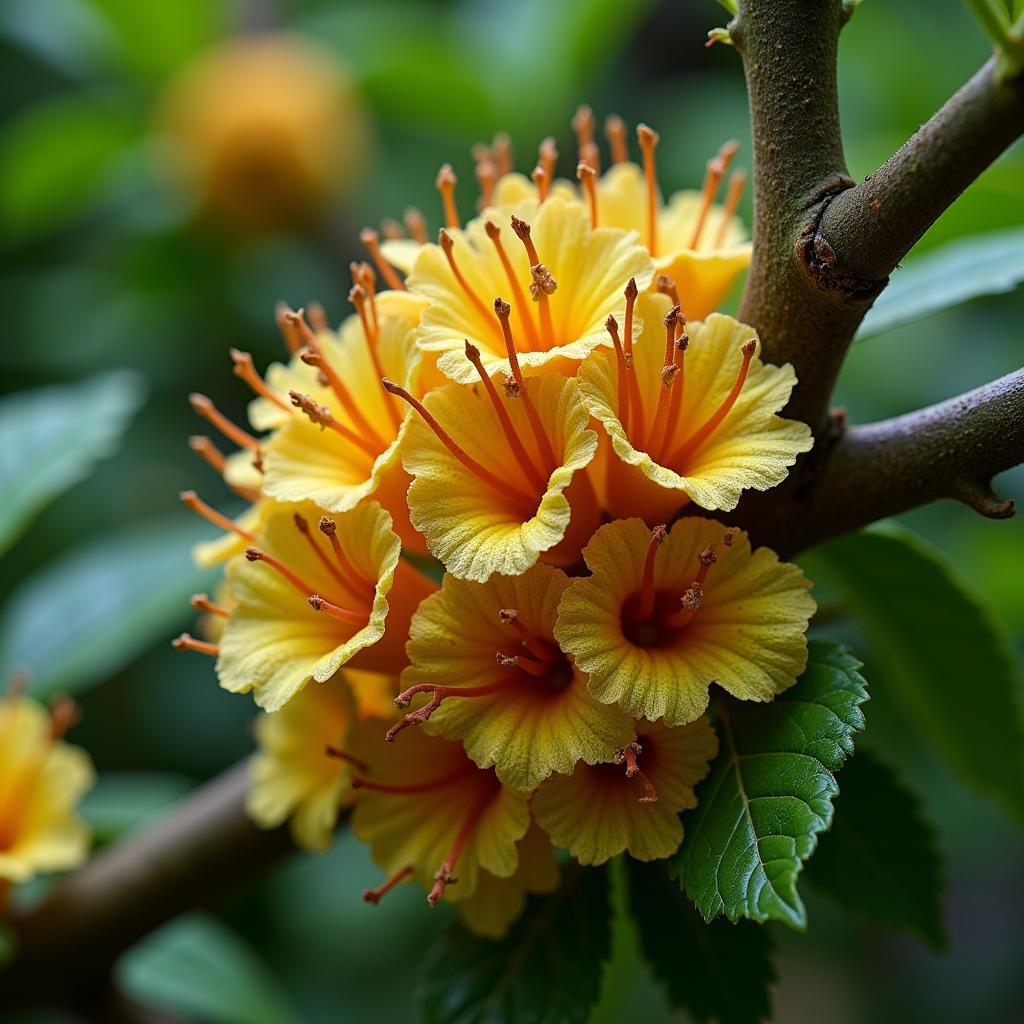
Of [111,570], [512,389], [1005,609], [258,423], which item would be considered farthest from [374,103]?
[512,389]

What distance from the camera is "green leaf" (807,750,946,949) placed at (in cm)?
84

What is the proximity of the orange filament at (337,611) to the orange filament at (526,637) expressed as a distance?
9 cm

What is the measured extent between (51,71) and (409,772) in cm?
252

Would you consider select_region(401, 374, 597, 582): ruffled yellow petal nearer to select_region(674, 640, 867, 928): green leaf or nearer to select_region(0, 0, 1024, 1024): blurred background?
select_region(674, 640, 867, 928): green leaf

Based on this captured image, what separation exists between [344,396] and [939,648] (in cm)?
49

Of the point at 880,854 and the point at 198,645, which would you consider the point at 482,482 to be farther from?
the point at 880,854

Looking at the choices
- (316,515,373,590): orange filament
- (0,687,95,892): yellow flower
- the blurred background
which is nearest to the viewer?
(316,515,373,590): orange filament

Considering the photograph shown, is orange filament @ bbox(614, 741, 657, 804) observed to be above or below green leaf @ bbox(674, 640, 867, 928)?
above

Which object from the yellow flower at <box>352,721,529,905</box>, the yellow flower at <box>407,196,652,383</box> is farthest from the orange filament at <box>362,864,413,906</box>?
the yellow flower at <box>407,196,652,383</box>

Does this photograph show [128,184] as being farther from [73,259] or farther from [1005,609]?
[1005,609]

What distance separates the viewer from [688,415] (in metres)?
0.71

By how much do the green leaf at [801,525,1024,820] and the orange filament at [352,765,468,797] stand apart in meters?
0.31

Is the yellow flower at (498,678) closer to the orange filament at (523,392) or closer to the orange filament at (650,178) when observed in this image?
the orange filament at (523,392)

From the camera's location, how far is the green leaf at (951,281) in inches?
34.3
